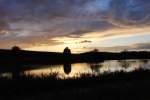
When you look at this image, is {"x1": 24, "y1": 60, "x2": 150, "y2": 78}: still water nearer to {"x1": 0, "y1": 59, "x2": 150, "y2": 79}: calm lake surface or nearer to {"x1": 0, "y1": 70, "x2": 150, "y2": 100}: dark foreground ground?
{"x1": 0, "y1": 59, "x2": 150, "y2": 79}: calm lake surface

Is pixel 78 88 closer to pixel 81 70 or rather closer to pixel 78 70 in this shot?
pixel 81 70

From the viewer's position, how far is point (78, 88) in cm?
1992

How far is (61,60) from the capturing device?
2761 inches

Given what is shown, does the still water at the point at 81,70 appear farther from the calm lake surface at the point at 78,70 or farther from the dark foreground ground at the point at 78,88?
the dark foreground ground at the point at 78,88

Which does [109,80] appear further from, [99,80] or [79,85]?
[79,85]

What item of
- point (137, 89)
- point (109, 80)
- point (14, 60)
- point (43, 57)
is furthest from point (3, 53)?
point (137, 89)

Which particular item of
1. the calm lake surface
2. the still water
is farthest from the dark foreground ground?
the still water

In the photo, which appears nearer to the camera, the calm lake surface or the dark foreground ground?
the dark foreground ground

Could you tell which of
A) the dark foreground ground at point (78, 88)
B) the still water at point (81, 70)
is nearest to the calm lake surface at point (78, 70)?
the still water at point (81, 70)

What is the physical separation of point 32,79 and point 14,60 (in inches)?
1166

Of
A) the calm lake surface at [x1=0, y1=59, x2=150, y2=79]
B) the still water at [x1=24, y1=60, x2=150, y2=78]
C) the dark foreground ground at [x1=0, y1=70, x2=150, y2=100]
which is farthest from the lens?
the still water at [x1=24, y1=60, x2=150, y2=78]

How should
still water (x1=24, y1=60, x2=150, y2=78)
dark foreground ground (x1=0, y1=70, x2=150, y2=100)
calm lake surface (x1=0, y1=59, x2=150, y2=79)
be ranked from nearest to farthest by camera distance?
1. dark foreground ground (x1=0, y1=70, x2=150, y2=100)
2. calm lake surface (x1=0, y1=59, x2=150, y2=79)
3. still water (x1=24, y1=60, x2=150, y2=78)

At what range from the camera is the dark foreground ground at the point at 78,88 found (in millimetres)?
14711

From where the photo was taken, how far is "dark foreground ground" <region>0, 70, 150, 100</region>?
14.7 meters
